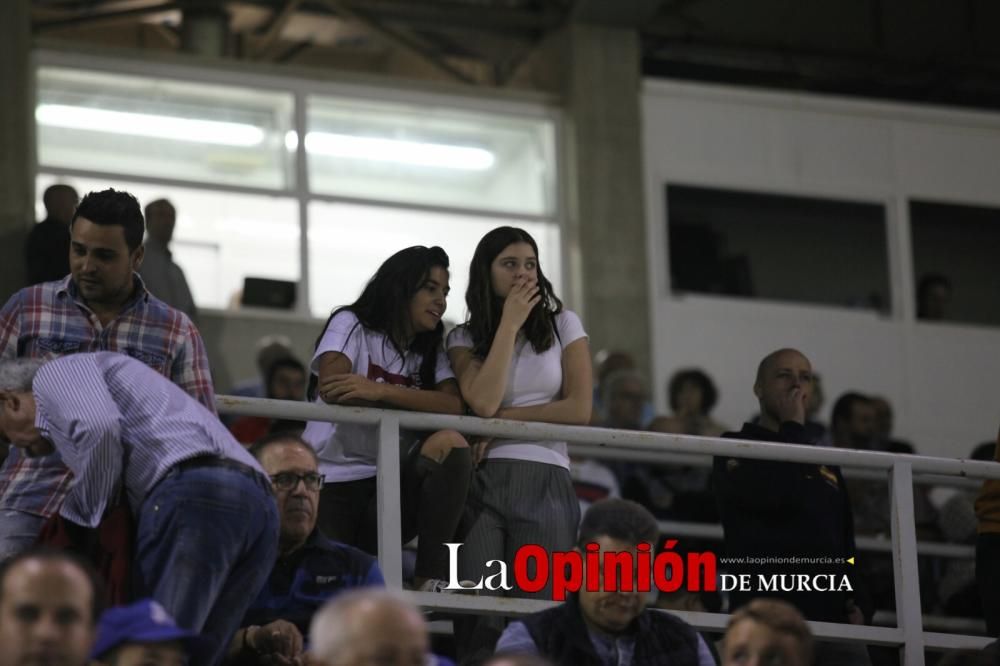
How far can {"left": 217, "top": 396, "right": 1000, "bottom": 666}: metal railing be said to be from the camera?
21.2 feet

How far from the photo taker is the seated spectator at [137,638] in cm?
478

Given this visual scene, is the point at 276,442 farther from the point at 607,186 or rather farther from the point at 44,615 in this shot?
the point at 607,186

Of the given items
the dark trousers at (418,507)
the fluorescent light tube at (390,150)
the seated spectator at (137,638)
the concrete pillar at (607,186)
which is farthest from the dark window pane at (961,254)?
the seated spectator at (137,638)

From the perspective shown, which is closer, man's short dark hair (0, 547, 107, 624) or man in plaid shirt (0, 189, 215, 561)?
man's short dark hair (0, 547, 107, 624)

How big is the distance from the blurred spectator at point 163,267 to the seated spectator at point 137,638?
541 cm

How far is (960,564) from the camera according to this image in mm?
9586

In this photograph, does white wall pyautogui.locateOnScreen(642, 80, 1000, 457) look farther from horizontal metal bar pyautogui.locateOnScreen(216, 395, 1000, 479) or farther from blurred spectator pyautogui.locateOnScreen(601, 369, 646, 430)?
horizontal metal bar pyautogui.locateOnScreen(216, 395, 1000, 479)

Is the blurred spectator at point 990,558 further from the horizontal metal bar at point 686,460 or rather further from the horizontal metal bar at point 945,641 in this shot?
the horizontal metal bar at point 686,460

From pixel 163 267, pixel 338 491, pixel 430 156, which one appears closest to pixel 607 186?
pixel 430 156

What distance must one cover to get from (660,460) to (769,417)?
177 centimetres

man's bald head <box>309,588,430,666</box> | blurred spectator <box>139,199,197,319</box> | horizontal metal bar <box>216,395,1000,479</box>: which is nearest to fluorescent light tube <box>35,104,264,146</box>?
blurred spectator <box>139,199,197,319</box>

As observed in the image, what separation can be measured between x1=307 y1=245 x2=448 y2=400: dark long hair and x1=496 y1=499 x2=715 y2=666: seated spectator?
101 cm

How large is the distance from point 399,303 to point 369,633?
255 cm

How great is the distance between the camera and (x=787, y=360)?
7410mm
